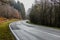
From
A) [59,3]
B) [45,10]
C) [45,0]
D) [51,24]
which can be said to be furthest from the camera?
[45,0]

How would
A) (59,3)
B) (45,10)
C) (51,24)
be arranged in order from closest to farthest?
(59,3) < (51,24) < (45,10)

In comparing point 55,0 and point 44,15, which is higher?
point 55,0

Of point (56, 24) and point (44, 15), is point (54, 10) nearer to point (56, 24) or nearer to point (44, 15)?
point (56, 24)

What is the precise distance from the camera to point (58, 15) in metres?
42.2

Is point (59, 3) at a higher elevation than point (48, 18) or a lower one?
higher

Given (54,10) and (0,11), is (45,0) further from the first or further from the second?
(0,11)

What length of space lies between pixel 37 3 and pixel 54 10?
22523mm

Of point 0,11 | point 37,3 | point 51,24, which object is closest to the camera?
point 51,24

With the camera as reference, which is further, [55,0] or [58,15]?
[55,0]

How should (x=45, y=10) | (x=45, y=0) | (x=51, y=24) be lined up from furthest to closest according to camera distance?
(x=45, y=0) → (x=45, y=10) → (x=51, y=24)

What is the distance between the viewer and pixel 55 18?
43125mm

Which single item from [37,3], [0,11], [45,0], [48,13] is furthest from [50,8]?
[0,11]

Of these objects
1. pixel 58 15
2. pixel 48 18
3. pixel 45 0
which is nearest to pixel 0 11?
pixel 45 0

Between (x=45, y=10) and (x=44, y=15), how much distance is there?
4.72 feet
